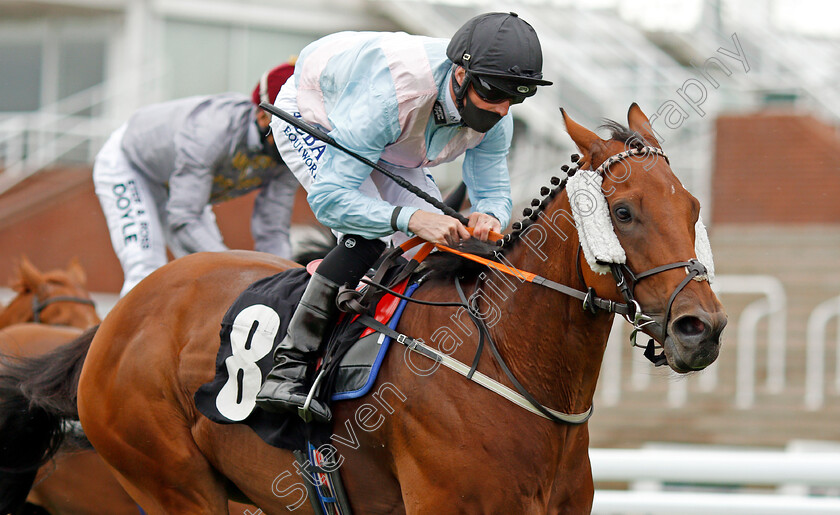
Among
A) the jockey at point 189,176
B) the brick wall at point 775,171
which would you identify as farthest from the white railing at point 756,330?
the jockey at point 189,176

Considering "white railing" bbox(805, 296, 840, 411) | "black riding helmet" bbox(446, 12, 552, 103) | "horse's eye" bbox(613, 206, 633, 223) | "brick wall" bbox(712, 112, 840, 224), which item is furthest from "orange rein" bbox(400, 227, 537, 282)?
"brick wall" bbox(712, 112, 840, 224)

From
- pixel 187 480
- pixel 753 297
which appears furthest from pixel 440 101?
pixel 753 297

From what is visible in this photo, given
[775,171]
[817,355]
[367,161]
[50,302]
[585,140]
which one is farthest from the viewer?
[775,171]

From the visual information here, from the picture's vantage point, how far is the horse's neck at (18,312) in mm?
5800

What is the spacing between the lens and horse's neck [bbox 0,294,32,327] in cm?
580

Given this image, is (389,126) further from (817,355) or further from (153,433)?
(817,355)

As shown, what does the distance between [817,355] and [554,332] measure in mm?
5646

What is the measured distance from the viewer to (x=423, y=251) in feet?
9.91

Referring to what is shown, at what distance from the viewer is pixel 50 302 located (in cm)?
570

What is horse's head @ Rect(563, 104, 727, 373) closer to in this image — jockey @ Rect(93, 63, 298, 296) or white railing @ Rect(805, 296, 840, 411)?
jockey @ Rect(93, 63, 298, 296)

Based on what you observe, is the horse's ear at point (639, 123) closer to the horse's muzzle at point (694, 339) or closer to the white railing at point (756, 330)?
the horse's muzzle at point (694, 339)

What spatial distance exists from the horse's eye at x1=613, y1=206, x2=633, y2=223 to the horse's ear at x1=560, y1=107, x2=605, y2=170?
212 millimetres

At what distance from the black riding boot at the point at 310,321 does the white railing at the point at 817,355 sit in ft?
18.3

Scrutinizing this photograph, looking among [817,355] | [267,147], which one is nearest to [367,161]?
[267,147]
